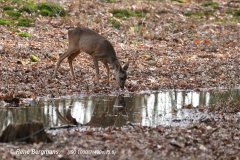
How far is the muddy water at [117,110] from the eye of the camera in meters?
9.52

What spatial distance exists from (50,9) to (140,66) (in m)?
7.92

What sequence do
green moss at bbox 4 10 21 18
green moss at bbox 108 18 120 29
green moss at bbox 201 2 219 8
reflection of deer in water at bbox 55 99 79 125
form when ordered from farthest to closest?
1. green moss at bbox 201 2 219 8
2. green moss at bbox 108 18 120 29
3. green moss at bbox 4 10 21 18
4. reflection of deer in water at bbox 55 99 79 125

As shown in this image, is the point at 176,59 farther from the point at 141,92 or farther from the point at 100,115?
the point at 100,115

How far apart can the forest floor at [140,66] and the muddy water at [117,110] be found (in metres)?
0.61

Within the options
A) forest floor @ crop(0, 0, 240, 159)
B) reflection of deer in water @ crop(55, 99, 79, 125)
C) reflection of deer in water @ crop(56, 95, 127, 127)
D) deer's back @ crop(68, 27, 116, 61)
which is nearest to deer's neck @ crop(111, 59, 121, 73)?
deer's back @ crop(68, 27, 116, 61)

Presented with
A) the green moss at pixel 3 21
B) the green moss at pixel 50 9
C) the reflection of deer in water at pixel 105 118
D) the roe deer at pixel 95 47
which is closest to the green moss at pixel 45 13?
the green moss at pixel 50 9

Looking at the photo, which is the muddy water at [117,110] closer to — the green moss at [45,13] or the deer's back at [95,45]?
the deer's back at [95,45]

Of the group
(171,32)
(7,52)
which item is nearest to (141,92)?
(7,52)

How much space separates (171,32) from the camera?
21.5 m

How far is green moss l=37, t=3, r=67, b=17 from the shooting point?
21516 mm

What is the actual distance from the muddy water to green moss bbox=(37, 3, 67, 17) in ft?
33.3

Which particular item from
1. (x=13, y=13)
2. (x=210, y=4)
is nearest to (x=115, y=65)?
(x=13, y=13)

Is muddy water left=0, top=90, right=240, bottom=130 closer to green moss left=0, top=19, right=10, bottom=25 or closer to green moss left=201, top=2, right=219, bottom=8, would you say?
green moss left=0, top=19, right=10, bottom=25

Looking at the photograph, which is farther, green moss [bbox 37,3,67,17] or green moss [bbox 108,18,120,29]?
green moss [bbox 37,3,67,17]
